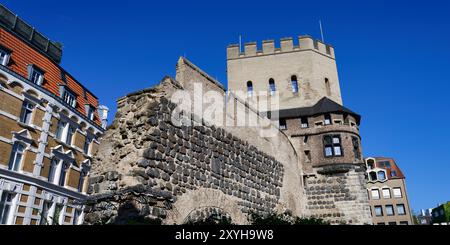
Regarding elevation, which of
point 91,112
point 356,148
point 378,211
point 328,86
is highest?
point 328,86

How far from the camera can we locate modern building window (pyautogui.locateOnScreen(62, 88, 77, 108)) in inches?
907

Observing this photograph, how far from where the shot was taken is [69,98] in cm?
2391

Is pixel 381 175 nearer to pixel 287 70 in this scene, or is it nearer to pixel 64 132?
pixel 287 70

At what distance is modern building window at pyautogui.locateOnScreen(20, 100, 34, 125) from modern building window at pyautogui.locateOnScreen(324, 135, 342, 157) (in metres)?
17.5

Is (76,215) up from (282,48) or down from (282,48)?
down

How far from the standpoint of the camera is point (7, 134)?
17.9 m

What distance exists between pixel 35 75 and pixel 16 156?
5353mm

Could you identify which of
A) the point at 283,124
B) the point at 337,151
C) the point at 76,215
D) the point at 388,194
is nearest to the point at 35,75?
the point at 76,215

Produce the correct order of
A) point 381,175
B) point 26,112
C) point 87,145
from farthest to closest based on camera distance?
point 381,175, point 87,145, point 26,112

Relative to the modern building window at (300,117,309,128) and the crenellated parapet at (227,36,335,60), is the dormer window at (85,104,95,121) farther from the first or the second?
the modern building window at (300,117,309,128)

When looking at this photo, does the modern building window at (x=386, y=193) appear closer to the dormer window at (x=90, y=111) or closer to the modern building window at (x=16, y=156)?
the dormer window at (x=90, y=111)

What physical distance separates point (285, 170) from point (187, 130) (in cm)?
800
